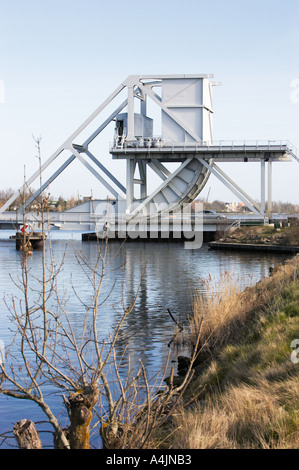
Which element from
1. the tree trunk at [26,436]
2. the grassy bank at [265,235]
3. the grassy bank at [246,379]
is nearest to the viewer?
the grassy bank at [246,379]

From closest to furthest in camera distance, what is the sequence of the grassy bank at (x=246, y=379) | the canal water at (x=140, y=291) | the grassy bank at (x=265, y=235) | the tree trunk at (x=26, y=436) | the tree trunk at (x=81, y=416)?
the grassy bank at (x=246, y=379), the tree trunk at (x=26, y=436), the tree trunk at (x=81, y=416), the canal water at (x=140, y=291), the grassy bank at (x=265, y=235)

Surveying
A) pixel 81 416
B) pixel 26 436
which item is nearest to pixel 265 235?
pixel 81 416

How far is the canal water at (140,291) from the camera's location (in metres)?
10.4

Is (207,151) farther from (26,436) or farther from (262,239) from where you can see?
(26,436)

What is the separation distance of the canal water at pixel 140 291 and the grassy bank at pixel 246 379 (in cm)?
129

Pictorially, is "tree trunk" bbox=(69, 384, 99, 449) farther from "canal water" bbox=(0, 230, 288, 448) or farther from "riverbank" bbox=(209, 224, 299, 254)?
"riverbank" bbox=(209, 224, 299, 254)

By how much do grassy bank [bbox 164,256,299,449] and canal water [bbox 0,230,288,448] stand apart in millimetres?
1292

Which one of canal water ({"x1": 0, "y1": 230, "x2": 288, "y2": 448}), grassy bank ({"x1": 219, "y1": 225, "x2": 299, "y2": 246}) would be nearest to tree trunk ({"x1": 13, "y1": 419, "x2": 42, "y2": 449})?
canal water ({"x1": 0, "y1": 230, "x2": 288, "y2": 448})

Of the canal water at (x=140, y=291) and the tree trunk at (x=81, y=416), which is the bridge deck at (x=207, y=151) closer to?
the canal water at (x=140, y=291)

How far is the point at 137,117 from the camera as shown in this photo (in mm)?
53156

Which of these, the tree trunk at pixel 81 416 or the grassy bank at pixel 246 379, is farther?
the tree trunk at pixel 81 416

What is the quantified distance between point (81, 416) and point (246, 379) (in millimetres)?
2796

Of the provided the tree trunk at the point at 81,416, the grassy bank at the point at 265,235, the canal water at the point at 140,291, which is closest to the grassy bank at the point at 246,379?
the tree trunk at the point at 81,416
